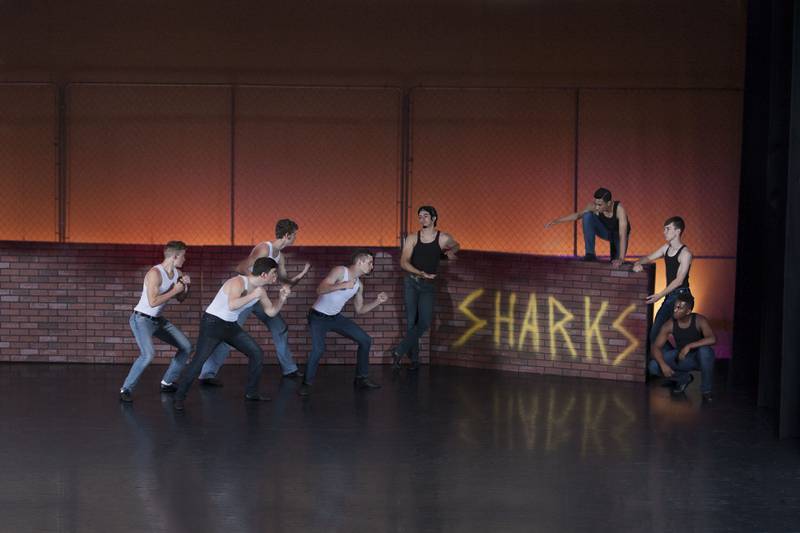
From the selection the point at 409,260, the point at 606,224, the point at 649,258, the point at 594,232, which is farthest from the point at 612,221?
the point at 409,260

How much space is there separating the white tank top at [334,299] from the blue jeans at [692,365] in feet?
12.2

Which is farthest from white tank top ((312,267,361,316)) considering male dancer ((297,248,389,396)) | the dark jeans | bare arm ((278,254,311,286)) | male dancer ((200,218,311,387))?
the dark jeans

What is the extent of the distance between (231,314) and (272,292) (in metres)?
2.98

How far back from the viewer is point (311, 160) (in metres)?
17.2

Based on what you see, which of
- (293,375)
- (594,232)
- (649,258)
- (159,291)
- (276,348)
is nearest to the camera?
(159,291)

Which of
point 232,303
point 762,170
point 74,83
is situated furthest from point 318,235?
point 762,170

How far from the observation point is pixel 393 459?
33.8 ft

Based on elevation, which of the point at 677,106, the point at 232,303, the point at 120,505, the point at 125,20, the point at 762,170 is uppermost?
the point at 125,20

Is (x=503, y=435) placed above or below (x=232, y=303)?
below

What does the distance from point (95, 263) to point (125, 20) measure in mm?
4163

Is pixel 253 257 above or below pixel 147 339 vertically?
above

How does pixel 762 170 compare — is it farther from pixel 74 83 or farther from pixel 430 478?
pixel 74 83

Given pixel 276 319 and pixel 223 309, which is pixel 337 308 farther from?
pixel 223 309

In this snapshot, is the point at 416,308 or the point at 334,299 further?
the point at 416,308
